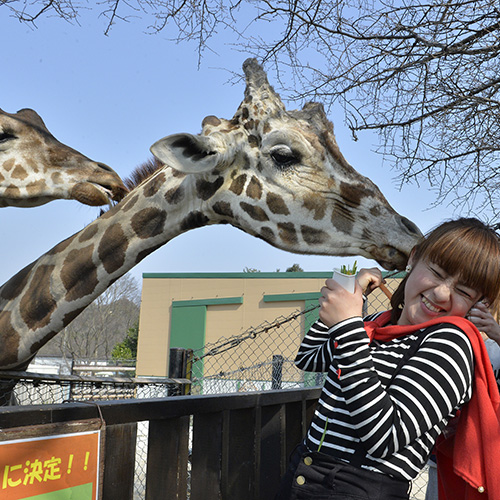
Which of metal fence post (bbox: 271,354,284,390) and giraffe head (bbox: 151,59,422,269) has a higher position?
giraffe head (bbox: 151,59,422,269)

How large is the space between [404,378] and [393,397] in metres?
0.07

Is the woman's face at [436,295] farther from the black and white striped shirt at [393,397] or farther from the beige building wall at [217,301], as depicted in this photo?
the beige building wall at [217,301]

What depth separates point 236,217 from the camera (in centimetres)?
329

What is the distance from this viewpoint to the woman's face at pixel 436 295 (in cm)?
173

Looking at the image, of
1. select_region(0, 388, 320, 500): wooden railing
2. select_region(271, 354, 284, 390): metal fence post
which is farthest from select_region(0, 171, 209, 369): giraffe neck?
select_region(271, 354, 284, 390): metal fence post

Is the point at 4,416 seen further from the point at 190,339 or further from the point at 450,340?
the point at 190,339

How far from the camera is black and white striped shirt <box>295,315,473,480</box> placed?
1.49 meters

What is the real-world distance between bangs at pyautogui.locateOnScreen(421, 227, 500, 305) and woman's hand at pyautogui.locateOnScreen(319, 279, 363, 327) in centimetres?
30

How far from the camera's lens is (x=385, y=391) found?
1.52 m

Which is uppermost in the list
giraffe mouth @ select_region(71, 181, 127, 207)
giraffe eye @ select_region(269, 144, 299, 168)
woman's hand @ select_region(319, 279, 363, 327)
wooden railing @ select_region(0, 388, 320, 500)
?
giraffe eye @ select_region(269, 144, 299, 168)

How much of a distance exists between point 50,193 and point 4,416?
102 inches

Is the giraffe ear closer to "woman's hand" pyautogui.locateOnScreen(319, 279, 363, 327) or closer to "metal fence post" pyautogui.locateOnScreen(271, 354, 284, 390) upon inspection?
"woman's hand" pyautogui.locateOnScreen(319, 279, 363, 327)

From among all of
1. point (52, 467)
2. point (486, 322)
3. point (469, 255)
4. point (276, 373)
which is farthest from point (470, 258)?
point (276, 373)

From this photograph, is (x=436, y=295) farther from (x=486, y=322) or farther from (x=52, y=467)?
(x=52, y=467)
